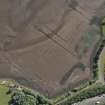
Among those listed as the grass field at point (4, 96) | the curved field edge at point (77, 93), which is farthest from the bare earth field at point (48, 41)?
the grass field at point (4, 96)

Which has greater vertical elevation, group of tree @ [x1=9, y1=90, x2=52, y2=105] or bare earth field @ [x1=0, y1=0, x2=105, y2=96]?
bare earth field @ [x1=0, y1=0, x2=105, y2=96]

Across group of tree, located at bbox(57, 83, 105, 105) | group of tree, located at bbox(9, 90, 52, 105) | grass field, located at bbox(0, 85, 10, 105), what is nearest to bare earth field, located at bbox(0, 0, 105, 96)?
group of tree, located at bbox(9, 90, 52, 105)

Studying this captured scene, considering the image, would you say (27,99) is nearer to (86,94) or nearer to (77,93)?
(77,93)

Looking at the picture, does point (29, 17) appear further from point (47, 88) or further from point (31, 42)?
point (47, 88)

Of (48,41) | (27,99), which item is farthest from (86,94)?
(48,41)

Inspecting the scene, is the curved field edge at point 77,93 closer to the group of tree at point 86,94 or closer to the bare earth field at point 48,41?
the group of tree at point 86,94

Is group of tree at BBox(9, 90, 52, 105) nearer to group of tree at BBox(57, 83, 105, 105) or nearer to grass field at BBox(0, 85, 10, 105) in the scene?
grass field at BBox(0, 85, 10, 105)

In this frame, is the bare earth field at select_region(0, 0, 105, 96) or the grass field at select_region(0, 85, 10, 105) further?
the bare earth field at select_region(0, 0, 105, 96)

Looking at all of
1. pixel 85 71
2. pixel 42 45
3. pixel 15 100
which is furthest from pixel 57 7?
pixel 15 100
